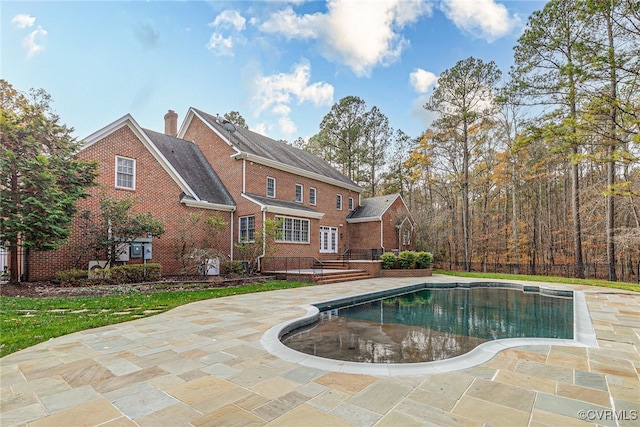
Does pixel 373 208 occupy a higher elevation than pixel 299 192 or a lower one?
lower

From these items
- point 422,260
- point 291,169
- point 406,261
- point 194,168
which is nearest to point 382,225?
point 422,260

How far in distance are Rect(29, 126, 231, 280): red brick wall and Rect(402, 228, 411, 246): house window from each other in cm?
1533

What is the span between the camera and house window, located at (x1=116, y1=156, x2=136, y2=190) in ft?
41.5

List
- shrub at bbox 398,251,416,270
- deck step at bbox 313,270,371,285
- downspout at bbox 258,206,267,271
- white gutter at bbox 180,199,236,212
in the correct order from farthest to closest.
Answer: shrub at bbox 398,251,416,270
white gutter at bbox 180,199,236,212
downspout at bbox 258,206,267,271
deck step at bbox 313,270,371,285

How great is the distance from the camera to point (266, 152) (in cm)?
1881

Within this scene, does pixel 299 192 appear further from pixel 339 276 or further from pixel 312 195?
pixel 339 276

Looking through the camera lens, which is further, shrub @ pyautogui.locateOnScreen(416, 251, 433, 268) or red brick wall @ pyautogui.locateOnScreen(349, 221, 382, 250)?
red brick wall @ pyautogui.locateOnScreen(349, 221, 382, 250)

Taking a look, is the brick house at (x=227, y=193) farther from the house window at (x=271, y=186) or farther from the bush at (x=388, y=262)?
the bush at (x=388, y=262)

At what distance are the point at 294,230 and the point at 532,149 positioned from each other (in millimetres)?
16932

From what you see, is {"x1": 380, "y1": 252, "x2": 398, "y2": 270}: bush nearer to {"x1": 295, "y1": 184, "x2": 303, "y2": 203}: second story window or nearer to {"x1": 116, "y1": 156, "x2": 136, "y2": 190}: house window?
{"x1": 295, "y1": 184, "x2": 303, "y2": 203}: second story window

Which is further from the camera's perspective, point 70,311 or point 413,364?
point 70,311

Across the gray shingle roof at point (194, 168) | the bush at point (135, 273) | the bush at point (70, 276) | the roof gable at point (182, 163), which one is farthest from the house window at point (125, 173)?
the bush at point (70, 276)

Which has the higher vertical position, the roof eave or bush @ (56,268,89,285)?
the roof eave

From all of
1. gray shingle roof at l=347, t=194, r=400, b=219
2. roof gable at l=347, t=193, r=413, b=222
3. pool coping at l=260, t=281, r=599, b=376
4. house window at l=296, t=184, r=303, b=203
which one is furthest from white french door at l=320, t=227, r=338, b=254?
pool coping at l=260, t=281, r=599, b=376
